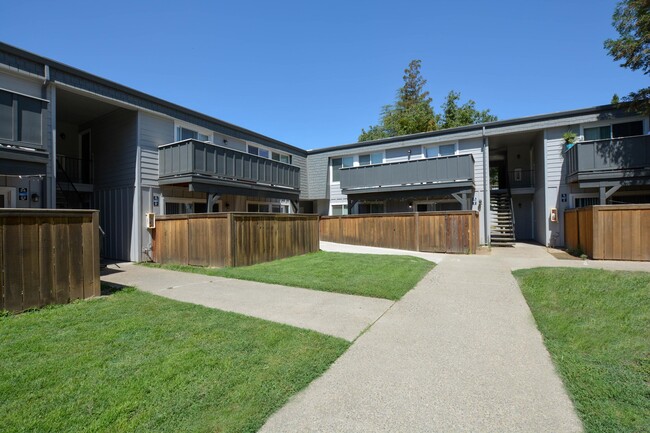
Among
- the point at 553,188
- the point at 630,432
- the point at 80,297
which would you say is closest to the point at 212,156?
the point at 80,297

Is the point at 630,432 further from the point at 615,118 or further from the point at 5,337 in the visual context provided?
the point at 615,118

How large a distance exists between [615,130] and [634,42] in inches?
158

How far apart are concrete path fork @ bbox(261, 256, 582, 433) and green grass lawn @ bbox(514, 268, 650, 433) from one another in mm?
176

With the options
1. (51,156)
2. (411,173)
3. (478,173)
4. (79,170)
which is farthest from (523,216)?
(79,170)

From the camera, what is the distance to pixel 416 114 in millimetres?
35531

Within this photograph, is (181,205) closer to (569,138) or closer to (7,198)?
(7,198)

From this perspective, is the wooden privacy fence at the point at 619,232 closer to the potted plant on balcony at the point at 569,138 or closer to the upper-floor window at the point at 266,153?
the potted plant on balcony at the point at 569,138

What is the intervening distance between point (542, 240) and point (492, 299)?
14.2 metres

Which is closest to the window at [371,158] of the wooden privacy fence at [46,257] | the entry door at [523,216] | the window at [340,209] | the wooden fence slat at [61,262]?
the window at [340,209]

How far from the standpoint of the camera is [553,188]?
16609 mm

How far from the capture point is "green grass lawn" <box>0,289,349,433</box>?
8.71 feet

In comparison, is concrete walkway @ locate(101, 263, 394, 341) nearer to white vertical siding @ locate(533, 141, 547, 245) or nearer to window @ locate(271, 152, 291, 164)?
window @ locate(271, 152, 291, 164)

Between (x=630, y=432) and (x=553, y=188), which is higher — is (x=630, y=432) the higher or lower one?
the lower one

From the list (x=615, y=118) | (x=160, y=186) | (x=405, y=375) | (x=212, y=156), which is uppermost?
(x=615, y=118)
